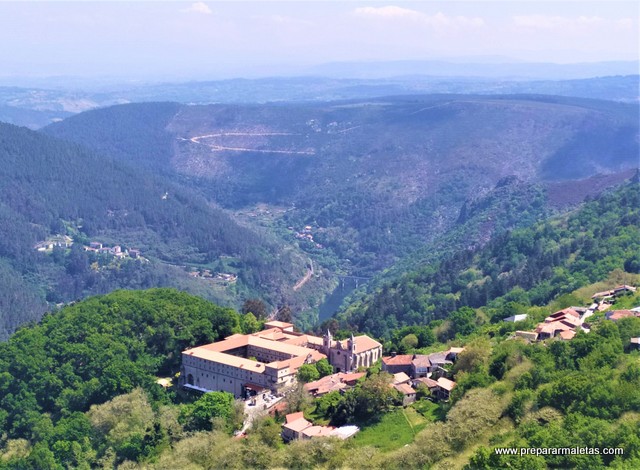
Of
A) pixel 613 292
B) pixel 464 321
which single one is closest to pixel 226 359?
pixel 464 321

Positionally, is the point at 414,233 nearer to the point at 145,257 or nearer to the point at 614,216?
the point at 145,257

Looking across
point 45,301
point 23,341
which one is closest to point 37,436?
point 23,341

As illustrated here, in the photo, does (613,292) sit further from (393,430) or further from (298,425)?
(298,425)

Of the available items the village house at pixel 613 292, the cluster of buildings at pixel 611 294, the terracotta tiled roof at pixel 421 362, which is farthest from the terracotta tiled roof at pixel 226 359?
the village house at pixel 613 292

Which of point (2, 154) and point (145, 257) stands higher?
point (2, 154)

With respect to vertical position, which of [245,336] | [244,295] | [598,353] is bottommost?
[244,295]

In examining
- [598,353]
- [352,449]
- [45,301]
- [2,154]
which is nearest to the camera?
[352,449]

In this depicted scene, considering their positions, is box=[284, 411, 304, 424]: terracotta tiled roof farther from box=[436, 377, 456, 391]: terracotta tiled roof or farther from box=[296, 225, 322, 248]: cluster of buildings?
box=[296, 225, 322, 248]: cluster of buildings

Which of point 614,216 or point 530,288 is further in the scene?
point 614,216
